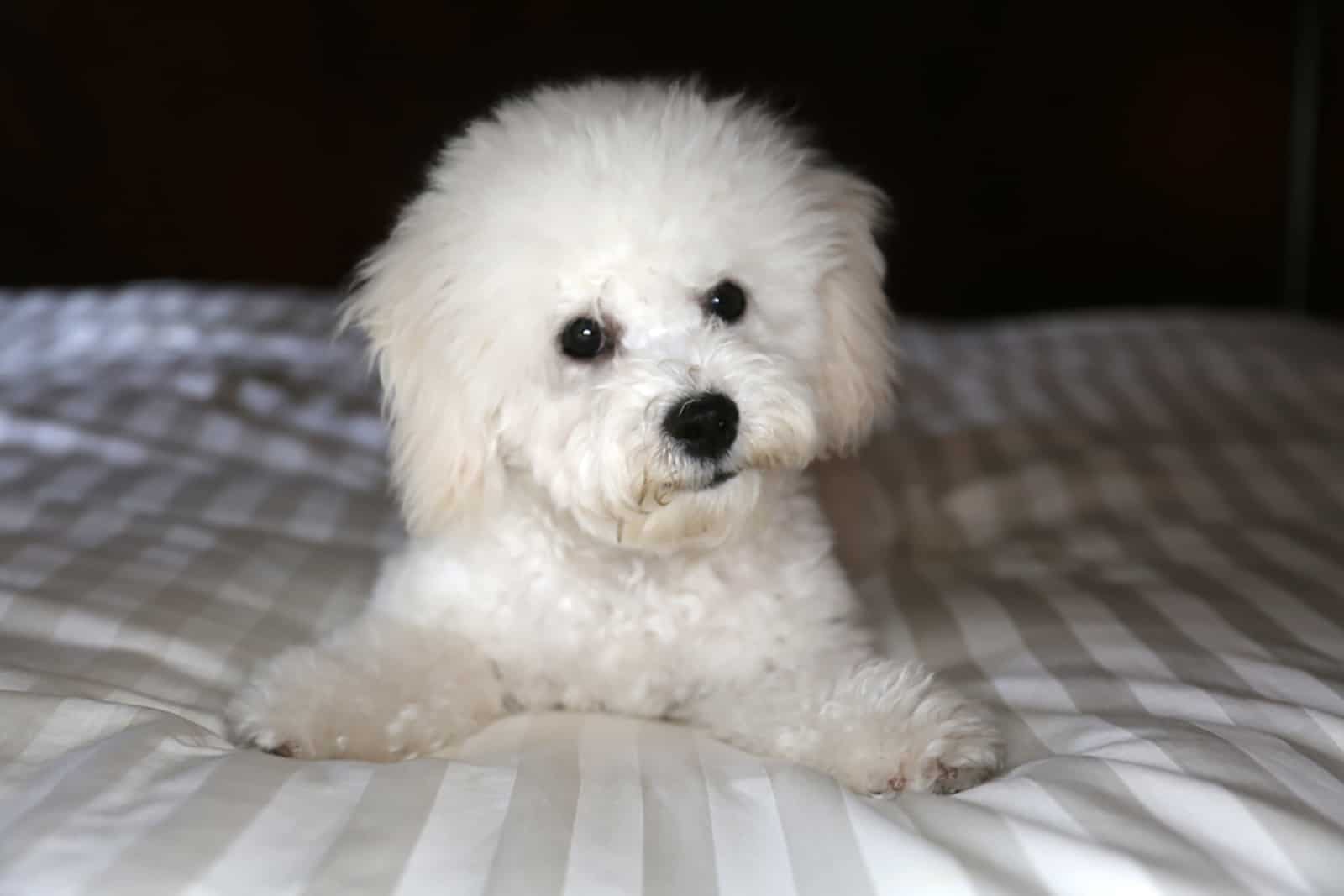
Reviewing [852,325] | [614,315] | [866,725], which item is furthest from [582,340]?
[866,725]

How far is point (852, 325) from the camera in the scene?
1.47 metres

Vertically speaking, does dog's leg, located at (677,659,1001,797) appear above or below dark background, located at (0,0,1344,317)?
below

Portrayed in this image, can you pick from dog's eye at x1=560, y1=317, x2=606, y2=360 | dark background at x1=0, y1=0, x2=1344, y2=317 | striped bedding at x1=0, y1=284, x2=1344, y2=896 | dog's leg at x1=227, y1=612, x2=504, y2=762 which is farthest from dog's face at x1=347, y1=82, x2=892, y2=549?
dark background at x1=0, y1=0, x2=1344, y2=317

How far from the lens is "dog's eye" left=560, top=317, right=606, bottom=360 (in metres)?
1.32

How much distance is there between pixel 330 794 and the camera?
3.22 feet

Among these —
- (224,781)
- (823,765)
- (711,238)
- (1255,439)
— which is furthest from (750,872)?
(1255,439)

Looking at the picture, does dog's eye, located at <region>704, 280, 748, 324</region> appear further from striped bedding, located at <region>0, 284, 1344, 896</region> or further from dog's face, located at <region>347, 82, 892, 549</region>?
striped bedding, located at <region>0, 284, 1344, 896</region>

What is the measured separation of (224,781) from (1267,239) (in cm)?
315

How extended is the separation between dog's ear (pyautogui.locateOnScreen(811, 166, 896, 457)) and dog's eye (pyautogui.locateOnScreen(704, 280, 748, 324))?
5.4 inches

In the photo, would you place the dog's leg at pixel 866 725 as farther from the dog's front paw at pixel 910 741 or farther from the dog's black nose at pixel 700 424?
the dog's black nose at pixel 700 424

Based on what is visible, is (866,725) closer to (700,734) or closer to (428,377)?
(700,734)

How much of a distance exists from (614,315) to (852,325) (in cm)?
30

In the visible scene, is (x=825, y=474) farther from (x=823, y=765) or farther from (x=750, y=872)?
(x=750, y=872)

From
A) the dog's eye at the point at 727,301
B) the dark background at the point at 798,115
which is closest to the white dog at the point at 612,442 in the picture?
the dog's eye at the point at 727,301
